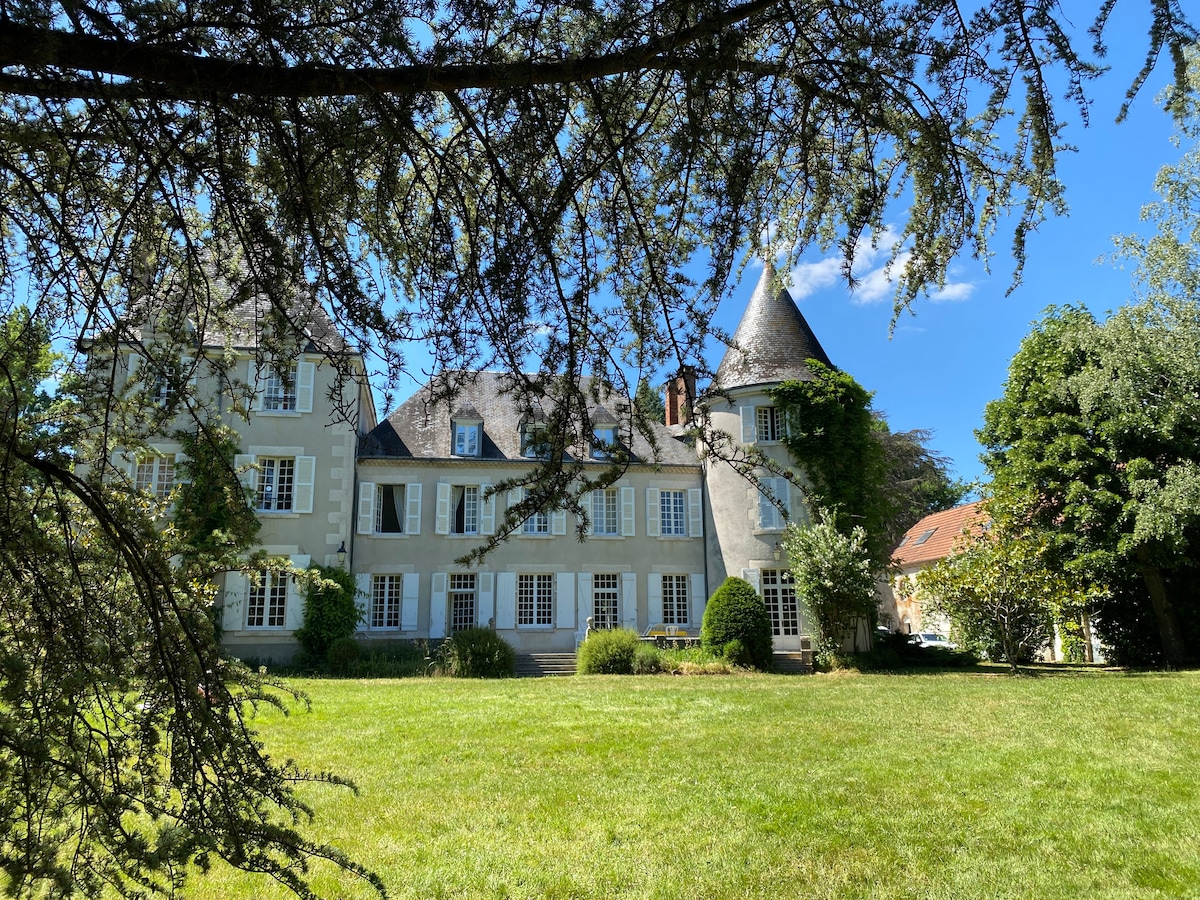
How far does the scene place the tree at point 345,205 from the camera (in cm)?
252

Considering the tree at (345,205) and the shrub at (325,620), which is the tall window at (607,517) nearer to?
the shrub at (325,620)

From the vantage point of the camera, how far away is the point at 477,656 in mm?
17203

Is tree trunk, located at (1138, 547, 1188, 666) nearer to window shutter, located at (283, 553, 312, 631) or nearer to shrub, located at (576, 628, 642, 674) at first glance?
shrub, located at (576, 628, 642, 674)

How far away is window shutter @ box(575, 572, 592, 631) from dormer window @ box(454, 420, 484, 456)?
14.6 ft

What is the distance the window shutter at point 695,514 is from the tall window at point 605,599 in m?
2.51

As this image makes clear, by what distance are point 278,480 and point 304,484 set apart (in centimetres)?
75

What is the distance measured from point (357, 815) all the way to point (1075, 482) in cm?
1826

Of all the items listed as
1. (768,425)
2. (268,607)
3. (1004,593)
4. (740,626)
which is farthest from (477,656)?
(1004,593)

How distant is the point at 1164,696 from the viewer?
462 inches

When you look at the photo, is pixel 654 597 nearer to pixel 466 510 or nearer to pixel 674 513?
pixel 674 513

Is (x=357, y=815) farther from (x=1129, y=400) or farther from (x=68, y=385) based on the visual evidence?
(x=1129, y=400)

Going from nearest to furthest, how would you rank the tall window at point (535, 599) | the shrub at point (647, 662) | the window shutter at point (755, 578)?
1. the shrub at point (647, 662)
2. the window shutter at point (755, 578)
3. the tall window at point (535, 599)

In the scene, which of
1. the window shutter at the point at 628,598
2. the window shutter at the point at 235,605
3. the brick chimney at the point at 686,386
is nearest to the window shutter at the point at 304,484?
the window shutter at the point at 235,605

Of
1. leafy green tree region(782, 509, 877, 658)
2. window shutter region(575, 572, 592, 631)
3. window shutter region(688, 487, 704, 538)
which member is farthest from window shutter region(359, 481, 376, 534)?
leafy green tree region(782, 509, 877, 658)
